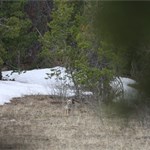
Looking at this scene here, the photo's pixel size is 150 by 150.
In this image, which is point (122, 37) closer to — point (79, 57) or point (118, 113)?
point (118, 113)

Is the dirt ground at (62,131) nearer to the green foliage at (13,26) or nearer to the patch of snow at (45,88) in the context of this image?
the patch of snow at (45,88)

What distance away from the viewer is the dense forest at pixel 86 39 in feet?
4.41

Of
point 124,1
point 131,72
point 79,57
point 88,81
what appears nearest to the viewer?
point 124,1

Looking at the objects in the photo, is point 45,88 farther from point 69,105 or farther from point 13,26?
point 69,105

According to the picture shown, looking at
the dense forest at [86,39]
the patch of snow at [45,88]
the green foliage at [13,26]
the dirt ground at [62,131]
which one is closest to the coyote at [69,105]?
the dirt ground at [62,131]

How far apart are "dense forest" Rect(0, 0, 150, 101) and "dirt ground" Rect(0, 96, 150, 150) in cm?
78

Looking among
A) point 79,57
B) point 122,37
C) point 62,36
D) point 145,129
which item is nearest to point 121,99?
point 122,37

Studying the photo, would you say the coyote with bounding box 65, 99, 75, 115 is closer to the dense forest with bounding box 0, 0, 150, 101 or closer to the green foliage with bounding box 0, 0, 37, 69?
the dense forest with bounding box 0, 0, 150, 101

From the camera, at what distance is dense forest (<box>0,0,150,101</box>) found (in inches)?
52.9

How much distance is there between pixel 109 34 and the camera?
1.37m

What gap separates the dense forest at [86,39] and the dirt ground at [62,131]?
78 cm

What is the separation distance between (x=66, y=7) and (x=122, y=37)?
Answer: 11.0 metres

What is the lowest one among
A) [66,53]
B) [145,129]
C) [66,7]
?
[145,129]

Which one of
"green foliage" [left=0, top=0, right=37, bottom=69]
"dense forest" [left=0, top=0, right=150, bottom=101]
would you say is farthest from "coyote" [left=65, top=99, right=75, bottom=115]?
"green foliage" [left=0, top=0, right=37, bottom=69]
